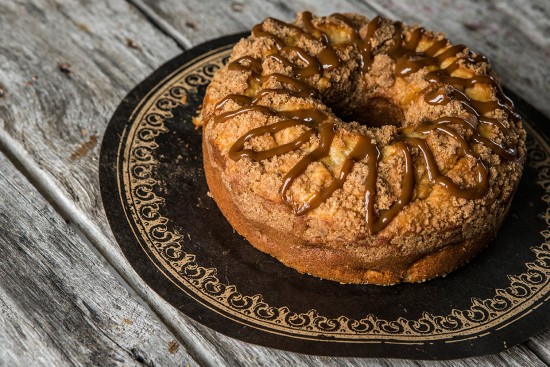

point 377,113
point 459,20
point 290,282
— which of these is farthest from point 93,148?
point 459,20

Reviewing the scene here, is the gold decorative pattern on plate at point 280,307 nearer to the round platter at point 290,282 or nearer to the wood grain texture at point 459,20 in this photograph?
the round platter at point 290,282

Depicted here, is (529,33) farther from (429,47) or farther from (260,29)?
(260,29)

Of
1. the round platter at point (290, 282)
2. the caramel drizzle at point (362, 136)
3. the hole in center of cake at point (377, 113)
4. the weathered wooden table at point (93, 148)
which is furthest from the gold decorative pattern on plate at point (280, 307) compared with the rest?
the hole in center of cake at point (377, 113)

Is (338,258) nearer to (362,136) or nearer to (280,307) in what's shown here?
(280,307)

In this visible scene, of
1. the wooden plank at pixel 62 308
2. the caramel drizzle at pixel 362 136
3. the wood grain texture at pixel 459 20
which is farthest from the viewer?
the wood grain texture at pixel 459 20

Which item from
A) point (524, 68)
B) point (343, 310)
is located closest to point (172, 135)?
point (343, 310)

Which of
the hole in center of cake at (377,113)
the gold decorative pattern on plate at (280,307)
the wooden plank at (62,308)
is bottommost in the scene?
the wooden plank at (62,308)
